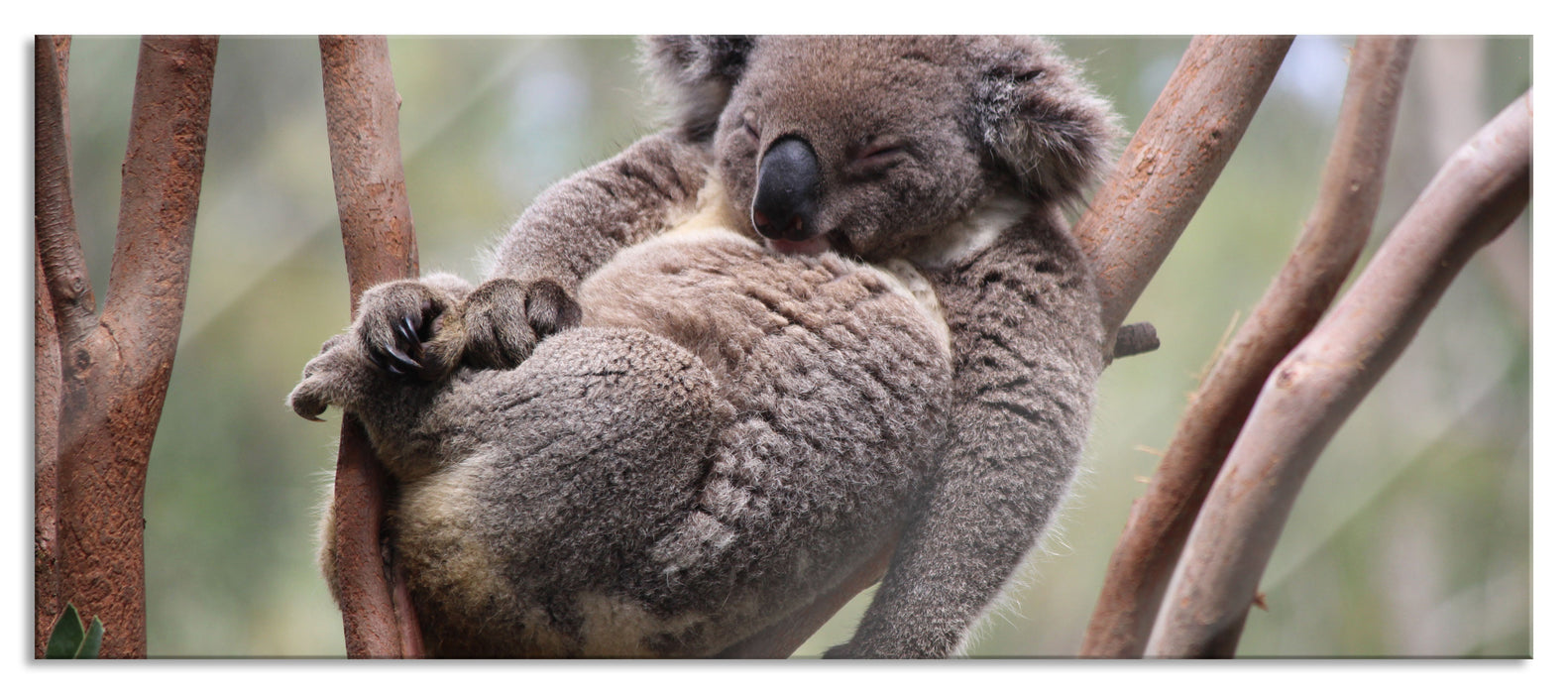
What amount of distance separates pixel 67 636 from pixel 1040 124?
1856 mm

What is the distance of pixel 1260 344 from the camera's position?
6.34ft

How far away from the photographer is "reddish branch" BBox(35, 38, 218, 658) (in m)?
1.82

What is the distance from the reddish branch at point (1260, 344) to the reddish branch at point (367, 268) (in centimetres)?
121

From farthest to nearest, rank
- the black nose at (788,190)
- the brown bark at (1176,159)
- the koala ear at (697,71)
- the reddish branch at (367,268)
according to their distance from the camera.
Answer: the koala ear at (697,71)
the brown bark at (1176,159)
the black nose at (788,190)
the reddish branch at (367,268)

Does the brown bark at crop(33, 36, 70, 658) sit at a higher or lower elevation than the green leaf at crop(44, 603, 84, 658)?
higher

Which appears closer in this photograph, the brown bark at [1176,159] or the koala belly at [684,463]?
the koala belly at [684,463]

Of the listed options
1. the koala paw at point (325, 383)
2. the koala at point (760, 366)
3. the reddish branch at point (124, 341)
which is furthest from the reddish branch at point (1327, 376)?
the reddish branch at point (124, 341)

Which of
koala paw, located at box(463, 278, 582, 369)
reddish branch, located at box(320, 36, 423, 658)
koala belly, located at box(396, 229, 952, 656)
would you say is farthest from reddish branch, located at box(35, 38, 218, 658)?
koala paw, located at box(463, 278, 582, 369)

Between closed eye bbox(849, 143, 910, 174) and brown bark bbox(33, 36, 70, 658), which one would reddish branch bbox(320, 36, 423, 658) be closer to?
brown bark bbox(33, 36, 70, 658)

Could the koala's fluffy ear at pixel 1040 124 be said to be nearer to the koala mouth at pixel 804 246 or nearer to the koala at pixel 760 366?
the koala at pixel 760 366

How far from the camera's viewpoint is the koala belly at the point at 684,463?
161cm

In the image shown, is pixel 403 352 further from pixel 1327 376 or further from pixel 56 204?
pixel 1327 376

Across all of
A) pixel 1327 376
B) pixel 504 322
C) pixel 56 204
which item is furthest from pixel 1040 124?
pixel 56 204

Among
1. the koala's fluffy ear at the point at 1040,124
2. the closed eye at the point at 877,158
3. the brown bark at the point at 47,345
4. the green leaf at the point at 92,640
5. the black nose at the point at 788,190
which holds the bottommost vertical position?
the green leaf at the point at 92,640
